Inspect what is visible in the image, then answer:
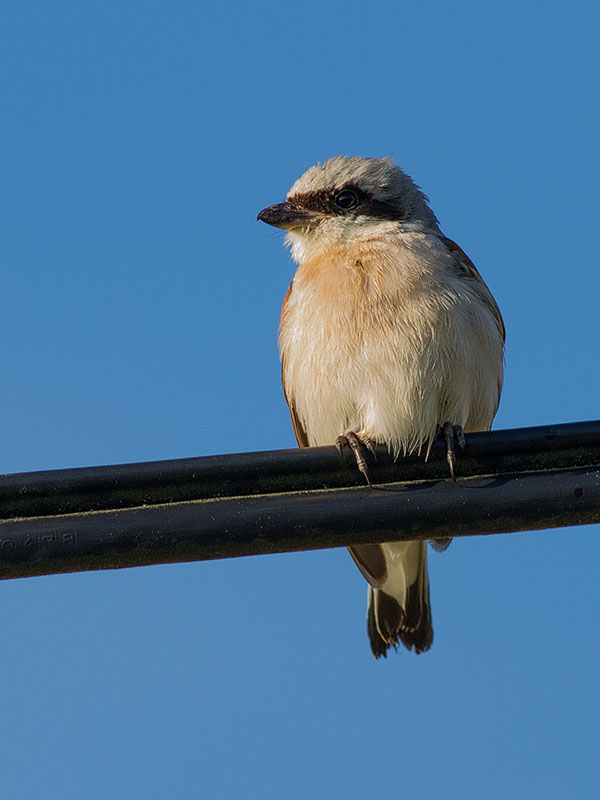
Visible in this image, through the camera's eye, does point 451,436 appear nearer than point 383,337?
Yes

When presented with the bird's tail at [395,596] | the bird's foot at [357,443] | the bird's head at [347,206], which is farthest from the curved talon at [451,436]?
the bird's head at [347,206]

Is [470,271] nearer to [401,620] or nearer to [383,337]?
[383,337]

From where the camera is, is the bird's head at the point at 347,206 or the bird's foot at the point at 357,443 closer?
the bird's foot at the point at 357,443

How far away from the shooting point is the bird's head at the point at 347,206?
243 inches

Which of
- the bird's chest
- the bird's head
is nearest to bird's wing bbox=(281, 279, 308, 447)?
the bird's head

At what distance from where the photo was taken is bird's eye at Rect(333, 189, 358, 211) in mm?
6371

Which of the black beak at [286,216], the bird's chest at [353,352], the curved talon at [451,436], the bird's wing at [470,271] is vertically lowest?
the curved talon at [451,436]

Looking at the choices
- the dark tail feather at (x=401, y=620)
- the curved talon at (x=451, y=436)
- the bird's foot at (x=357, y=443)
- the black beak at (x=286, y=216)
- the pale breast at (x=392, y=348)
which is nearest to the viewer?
the curved talon at (x=451, y=436)

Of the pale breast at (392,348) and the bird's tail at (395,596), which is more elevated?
the pale breast at (392,348)

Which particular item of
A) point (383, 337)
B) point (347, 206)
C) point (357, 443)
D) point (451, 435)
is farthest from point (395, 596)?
point (347, 206)

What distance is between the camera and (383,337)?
525 cm

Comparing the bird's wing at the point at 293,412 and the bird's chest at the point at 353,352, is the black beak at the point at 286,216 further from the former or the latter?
the bird's chest at the point at 353,352

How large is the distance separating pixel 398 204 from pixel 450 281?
119cm

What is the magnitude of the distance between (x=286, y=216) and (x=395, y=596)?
256cm
